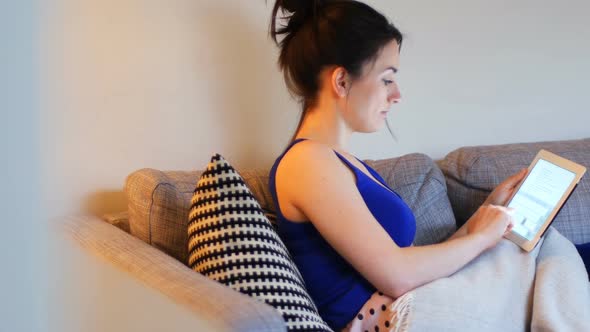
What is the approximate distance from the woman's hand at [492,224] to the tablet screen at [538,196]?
42 millimetres

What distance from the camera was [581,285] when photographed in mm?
1256

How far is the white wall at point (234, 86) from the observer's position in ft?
4.43

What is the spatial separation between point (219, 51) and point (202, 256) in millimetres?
649

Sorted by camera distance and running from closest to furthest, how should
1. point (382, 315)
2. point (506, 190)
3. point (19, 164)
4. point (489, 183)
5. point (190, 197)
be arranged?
point (19, 164), point (382, 315), point (190, 197), point (506, 190), point (489, 183)

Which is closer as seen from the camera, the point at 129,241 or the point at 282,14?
the point at 129,241

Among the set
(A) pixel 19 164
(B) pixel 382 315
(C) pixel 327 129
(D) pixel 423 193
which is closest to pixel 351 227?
(B) pixel 382 315

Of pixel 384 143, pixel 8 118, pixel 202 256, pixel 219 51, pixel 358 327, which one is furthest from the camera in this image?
pixel 384 143

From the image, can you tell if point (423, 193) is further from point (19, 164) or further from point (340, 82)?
point (19, 164)

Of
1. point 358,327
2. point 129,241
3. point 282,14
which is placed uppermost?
point 282,14

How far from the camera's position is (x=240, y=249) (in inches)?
39.9

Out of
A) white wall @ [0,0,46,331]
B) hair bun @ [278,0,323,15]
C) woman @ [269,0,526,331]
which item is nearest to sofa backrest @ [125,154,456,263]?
woman @ [269,0,526,331]

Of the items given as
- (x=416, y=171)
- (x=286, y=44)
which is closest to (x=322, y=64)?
(x=286, y=44)

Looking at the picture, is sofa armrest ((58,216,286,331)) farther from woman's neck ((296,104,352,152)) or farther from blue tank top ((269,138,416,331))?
woman's neck ((296,104,352,152))

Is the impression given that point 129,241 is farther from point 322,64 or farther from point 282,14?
point 282,14
